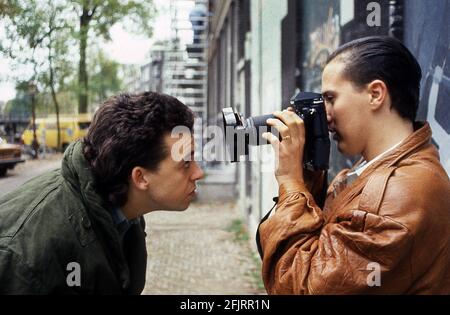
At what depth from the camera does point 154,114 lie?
1.34 meters

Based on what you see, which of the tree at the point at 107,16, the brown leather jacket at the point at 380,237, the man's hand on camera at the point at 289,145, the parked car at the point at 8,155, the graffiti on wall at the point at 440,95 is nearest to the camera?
the brown leather jacket at the point at 380,237

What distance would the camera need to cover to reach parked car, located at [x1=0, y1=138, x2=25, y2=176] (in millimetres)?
1523

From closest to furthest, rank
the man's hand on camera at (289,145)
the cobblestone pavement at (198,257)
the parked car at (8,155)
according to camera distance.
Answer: the man's hand on camera at (289,145) < the parked car at (8,155) < the cobblestone pavement at (198,257)

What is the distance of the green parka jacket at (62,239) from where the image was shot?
3.80ft

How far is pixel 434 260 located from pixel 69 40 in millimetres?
1293

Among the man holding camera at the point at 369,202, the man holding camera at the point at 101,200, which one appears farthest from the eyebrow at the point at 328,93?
the man holding camera at the point at 101,200

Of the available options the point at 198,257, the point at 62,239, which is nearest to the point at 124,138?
the point at 62,239

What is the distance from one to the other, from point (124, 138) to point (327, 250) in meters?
0.58

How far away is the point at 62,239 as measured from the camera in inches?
46.8

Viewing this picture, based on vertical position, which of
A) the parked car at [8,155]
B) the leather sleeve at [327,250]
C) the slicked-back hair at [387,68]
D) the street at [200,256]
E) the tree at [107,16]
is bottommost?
the street at [200,256]

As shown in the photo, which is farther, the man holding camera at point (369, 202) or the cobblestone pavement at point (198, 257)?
the cobblestone pavement at point (198, 257)

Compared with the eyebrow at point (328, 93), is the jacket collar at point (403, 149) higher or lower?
lower

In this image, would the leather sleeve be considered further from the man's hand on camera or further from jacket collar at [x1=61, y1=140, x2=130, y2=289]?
jacket collar at [x1=61, y1=140, x2=130, y2=289]

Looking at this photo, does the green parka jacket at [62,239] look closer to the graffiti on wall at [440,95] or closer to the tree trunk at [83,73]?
the tree trunk at [83,73]
